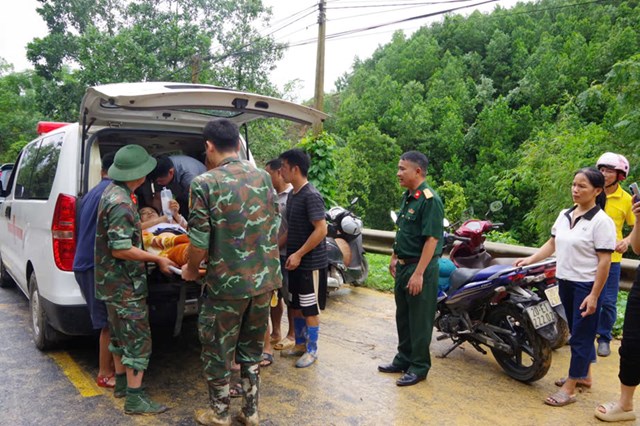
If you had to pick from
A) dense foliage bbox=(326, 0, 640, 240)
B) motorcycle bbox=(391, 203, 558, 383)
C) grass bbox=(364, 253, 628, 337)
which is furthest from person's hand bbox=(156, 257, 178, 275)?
dense foliage bbox=(326, 0, 640, 240)

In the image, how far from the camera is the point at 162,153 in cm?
495

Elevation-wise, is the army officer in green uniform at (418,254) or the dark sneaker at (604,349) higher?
the army officer in green uniform at (418,254)

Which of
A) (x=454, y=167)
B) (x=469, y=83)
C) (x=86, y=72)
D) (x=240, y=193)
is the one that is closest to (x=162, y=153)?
(x=240, y=193)

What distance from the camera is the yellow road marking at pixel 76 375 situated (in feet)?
11.2

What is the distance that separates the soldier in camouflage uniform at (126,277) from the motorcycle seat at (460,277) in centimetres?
230

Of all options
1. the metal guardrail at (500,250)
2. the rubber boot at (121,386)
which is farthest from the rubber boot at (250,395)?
the metal guardrail at (500,250)

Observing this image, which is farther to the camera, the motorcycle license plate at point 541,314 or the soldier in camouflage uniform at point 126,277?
the motorcycle license plate at point 541,314

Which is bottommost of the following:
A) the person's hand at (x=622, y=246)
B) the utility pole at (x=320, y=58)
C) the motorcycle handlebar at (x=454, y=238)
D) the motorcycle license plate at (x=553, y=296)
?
the motorcycle license plate at (x=553, y=296)

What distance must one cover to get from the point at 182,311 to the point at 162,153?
6.82 ft

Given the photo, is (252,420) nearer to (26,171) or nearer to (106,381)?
(106,381)

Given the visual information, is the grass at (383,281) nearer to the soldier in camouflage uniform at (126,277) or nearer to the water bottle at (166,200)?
the water bottle at (166,200)

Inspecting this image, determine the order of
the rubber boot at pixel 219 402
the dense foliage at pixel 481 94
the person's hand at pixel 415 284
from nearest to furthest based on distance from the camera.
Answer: the rubber boot at pixel 219 402, the person's hand at pixel 415 284, the dense foliage at pixel 481 94

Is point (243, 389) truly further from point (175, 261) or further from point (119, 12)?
point (119, 12)

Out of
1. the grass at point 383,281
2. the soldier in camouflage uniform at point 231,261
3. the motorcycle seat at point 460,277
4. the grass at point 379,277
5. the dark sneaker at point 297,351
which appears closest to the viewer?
the soldier in camouflage uniform at point 231,261
